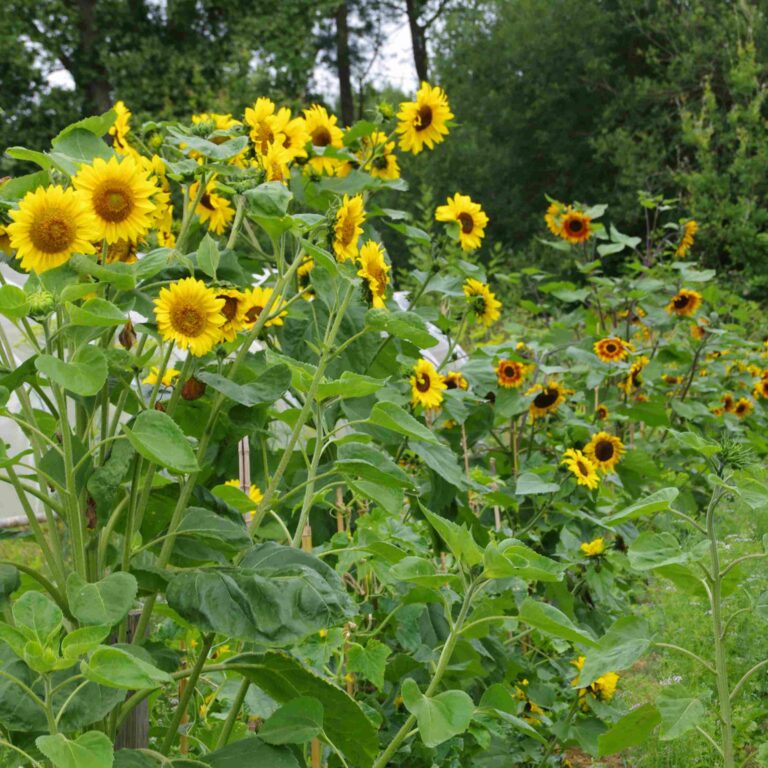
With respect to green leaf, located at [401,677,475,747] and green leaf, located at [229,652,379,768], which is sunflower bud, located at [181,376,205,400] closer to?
green leaf, located at [229,652,379,768]

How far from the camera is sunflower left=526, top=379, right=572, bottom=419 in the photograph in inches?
120

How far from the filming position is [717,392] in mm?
4883

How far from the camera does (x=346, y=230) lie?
1.60 m

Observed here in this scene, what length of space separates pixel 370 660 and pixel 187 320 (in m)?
0.78

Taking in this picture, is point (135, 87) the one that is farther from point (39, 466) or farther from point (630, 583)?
point (39, 466)

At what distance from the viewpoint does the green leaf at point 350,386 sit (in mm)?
1373

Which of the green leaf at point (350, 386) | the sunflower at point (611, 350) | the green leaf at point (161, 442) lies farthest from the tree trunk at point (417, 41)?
the green leaf at point (161, 442)

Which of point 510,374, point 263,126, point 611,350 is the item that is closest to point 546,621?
point 263,126

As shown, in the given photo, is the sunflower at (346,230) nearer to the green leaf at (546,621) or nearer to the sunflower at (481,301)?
the green leaf at (546,621)

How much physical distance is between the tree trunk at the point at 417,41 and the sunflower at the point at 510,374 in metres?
16.0

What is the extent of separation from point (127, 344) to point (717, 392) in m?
3.80

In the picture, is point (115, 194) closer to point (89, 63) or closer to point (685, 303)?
point (685, 303)

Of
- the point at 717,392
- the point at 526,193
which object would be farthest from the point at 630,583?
the point at 526,193

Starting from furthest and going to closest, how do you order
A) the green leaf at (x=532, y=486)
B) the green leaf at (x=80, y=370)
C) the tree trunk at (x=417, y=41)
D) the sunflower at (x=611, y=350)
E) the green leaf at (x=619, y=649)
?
the tree trunk at (x=417, y=41) → the sunflower at (x=611, y=350) → the green leaf at (x=532, y=486) → the green leaf at (x=619, y=649) → the green leaf at (x=80, y=370)
